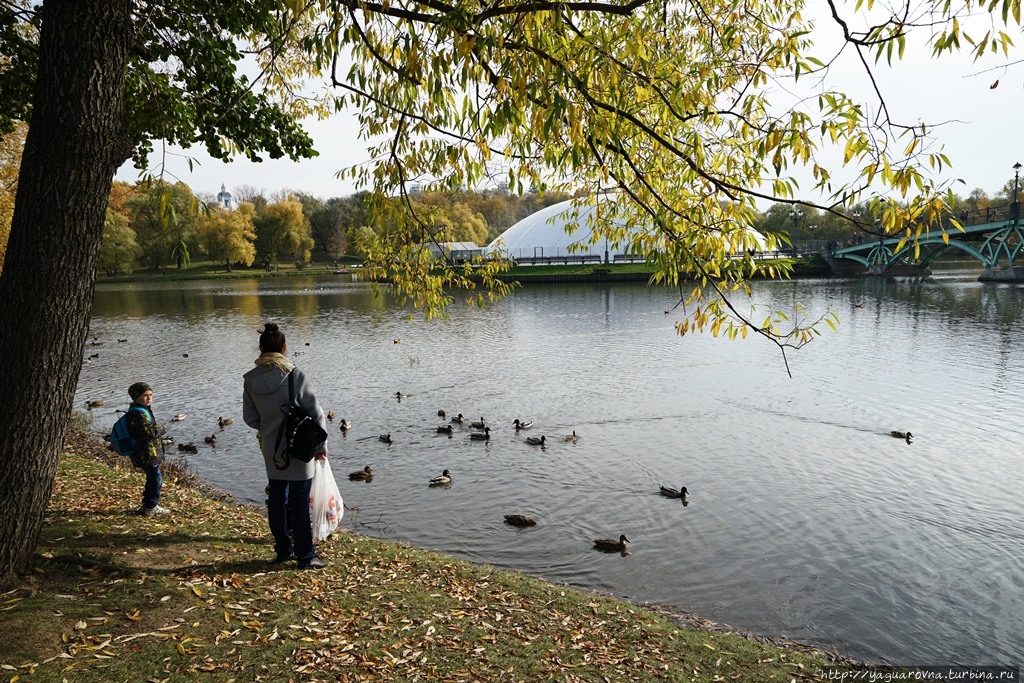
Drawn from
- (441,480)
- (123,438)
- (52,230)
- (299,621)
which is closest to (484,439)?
(441,480)

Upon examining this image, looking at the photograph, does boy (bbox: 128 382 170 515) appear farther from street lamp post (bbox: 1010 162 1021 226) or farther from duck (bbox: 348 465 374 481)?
street lamp post (bbox: 1010 162 1021 226)

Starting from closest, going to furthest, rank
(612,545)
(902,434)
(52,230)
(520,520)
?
1. (52,230)
2. (612,545)
3. (520,520)
4. (902,434)

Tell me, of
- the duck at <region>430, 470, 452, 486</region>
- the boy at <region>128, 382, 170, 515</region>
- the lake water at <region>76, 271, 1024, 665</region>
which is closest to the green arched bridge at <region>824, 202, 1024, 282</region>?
the lake water at <region>76, 271, 1024, 665</region>

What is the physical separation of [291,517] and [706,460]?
959 centimetres

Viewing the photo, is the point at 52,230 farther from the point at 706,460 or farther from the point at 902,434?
the point at 902,434

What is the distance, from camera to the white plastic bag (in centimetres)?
641

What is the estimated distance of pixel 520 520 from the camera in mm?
10094

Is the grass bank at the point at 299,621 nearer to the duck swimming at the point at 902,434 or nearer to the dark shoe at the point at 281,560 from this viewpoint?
the dark shoe at the point at 281,560

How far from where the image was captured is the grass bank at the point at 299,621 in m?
4.36

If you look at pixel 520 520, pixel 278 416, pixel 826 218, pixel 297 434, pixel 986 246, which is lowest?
pixel 520 520

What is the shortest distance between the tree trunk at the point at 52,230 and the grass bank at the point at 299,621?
0.83m

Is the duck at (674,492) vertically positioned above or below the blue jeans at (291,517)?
below

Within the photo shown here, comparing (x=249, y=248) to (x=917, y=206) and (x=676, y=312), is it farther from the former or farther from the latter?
(x=917, y=206)

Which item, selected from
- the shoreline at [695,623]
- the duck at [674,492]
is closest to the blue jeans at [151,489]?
the shoreline at [695,623]
